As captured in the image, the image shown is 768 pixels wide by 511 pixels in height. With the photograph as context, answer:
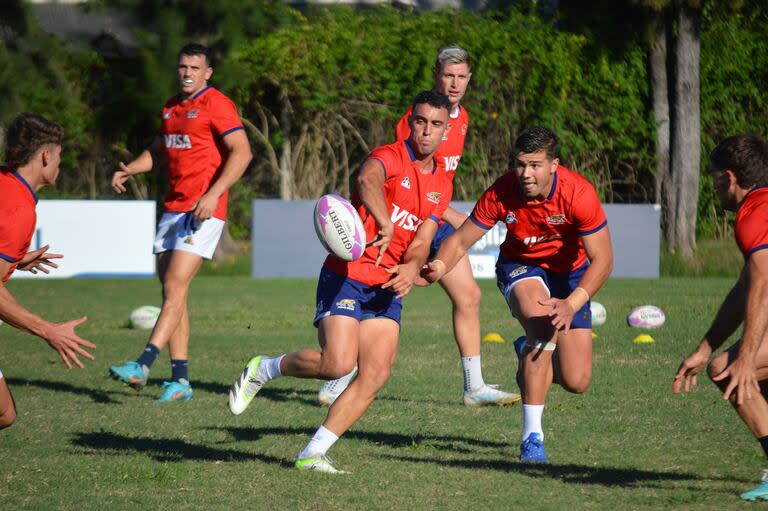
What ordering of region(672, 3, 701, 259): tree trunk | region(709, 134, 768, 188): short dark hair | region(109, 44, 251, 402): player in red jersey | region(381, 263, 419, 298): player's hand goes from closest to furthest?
region(709, 134, 768, 188): short dark hair → region(381, 263, 419, 298): player's hand → region(109, 44, 251, 402): player in red jersey → region(672, 3, 701, 259): tree trunk

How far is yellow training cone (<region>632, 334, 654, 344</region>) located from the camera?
10.1 m

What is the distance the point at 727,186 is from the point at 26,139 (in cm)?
326

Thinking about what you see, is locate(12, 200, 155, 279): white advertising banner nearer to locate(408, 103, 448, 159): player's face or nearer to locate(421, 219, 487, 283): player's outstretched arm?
locate(421, 219, 487, 283): player's outstretched arm

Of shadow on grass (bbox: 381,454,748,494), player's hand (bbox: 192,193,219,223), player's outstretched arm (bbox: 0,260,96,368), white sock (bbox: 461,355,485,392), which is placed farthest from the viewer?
player's hand (bbox: 192,193,219,223)

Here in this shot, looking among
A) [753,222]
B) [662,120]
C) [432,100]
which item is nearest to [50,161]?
[432,100]

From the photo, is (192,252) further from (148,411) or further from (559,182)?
(559,182)

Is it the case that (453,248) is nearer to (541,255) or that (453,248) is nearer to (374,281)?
(374,281)

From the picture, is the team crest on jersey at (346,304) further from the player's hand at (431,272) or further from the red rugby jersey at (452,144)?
the red rugby jersey at (452,144)

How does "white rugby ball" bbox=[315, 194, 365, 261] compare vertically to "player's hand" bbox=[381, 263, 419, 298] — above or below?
above

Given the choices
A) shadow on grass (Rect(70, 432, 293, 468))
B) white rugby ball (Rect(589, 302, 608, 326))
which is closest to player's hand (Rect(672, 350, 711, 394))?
shadow on grass (Rect(70, 432, 293, 468))

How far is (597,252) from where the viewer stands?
18.7 feet

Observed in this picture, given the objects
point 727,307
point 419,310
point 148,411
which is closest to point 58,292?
point 419,310

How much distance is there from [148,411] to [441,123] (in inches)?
117

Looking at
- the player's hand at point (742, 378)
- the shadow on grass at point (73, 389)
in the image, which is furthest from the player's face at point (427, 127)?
the shadow on grass at point (73, 389)
